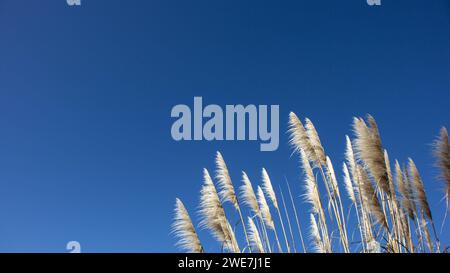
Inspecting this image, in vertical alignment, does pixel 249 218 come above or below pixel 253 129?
below

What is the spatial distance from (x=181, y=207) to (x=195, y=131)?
0.75 metres

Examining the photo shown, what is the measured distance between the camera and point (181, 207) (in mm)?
4297

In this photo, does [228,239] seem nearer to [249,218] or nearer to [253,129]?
[249,218]

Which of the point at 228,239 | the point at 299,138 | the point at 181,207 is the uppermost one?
the point at 299,138

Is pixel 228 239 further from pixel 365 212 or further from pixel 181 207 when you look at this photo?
pixel 365 212

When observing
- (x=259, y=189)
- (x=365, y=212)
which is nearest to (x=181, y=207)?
(x=259, y=189)
